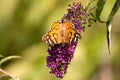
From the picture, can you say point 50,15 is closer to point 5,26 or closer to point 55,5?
point 55,5

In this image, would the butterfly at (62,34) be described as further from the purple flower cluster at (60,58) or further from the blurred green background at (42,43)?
the blurred green background at (42,43)

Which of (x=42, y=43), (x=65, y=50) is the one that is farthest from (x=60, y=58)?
(x=42, y=43)

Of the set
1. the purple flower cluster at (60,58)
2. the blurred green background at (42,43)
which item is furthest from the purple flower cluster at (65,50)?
the blurred green background at (42,43)

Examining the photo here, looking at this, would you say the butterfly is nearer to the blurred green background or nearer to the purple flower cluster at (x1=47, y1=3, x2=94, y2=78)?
the purple flower cluster at (x1=47, y1=3, x2=94, y2=78)

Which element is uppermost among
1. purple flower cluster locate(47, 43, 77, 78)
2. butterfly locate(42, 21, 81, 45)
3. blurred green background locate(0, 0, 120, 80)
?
blurred green background locate(0, 0, 120, 80)

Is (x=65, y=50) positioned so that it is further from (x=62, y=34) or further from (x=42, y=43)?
(x=42, y=43)

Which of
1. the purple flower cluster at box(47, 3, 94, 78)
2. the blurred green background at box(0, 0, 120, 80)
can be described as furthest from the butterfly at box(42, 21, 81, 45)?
the blurred green background at box(0, 0, 120, 80)
